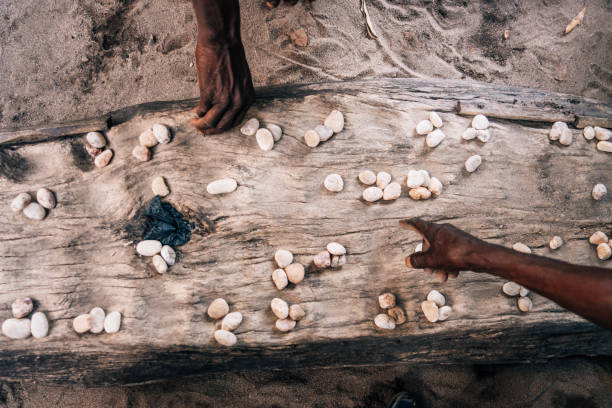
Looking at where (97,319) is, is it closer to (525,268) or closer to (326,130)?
(326,130)

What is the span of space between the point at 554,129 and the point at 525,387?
1650 millimetres

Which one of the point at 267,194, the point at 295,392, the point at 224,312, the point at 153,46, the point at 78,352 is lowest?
the point at 295,392

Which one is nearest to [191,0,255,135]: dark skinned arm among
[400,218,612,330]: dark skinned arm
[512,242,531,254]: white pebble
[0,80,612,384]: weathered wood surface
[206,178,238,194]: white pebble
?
[0,80,612,384]: weathered wood surface

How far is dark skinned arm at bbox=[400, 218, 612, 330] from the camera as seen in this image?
1147 mm

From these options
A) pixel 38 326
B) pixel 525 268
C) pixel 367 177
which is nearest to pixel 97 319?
pixel 38 326

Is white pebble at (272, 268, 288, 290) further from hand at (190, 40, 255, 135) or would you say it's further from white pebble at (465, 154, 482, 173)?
white pebble at (465, 154, 482, 173)

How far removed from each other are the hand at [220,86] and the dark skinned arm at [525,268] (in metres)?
1.04

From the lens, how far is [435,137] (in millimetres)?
1956

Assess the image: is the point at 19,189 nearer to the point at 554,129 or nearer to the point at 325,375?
the point at 325,375

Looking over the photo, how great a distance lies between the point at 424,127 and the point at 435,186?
0.34 meters

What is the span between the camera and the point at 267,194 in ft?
6.23

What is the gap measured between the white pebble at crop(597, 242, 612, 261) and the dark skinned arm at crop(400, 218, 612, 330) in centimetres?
94

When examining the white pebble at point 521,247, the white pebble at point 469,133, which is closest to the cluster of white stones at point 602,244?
the white pebble at point 521,247

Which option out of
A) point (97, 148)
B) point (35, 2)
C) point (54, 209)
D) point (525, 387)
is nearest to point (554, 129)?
point (525, 387)
